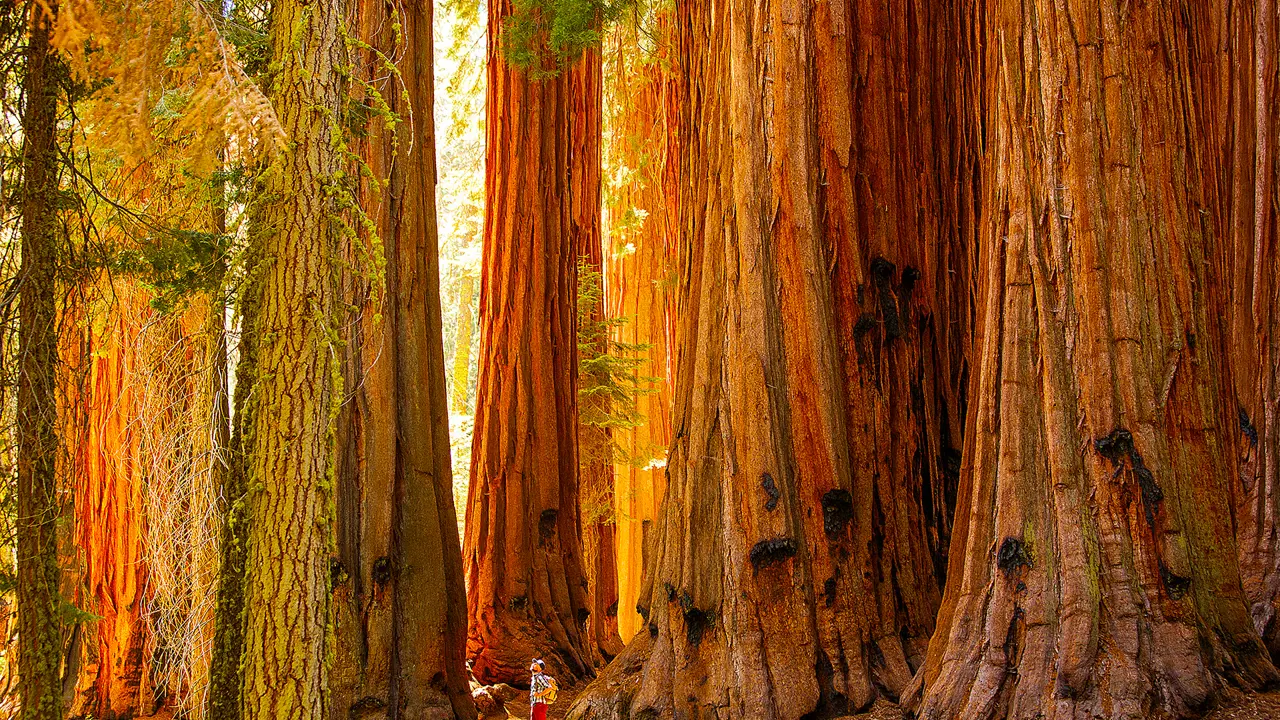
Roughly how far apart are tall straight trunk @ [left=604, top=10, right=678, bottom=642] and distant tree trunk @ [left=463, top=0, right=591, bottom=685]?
3.75 metres

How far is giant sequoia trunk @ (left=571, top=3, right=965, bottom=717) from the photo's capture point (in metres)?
6.18

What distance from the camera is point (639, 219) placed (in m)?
14.7

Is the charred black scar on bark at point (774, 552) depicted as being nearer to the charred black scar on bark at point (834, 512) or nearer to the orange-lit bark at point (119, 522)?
the charred black scar on bark at point (834, 512)

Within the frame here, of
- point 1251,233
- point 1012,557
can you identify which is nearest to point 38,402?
point 1012,557

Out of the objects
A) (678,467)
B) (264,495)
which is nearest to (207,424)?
(264,495)

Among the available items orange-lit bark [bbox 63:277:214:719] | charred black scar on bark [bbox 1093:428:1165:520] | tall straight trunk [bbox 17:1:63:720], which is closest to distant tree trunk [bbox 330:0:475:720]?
orange-lit bark [bbox 63:277:214:719]

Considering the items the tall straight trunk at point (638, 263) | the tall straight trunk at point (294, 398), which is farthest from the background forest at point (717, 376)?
the tall straight trunk at point (638, 263)

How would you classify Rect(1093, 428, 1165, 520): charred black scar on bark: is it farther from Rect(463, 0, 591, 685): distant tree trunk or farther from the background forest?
Rect(463, 0, 591, 685): distant tree trunk

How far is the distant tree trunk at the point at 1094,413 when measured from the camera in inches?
191

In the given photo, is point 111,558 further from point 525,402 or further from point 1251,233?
point 1251,233

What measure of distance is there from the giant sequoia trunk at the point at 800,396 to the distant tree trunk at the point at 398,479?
1.16m

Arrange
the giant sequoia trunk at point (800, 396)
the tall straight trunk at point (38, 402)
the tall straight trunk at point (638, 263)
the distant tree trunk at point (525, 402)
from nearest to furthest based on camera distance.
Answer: the tall straight trunk at point (38, 402) < the giant sequoia trunk at point (800, 396) < the distant tree trunk at point (525, 402) < the tall straight trunk at point (638, 263)

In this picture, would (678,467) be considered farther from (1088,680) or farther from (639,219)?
(639,219)

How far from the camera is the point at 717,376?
6.68m
